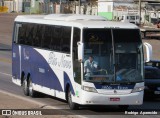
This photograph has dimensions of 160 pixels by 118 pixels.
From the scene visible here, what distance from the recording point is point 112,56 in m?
18.3

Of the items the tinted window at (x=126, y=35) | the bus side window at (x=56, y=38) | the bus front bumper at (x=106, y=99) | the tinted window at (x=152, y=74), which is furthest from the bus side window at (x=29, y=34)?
the bus front bumper at (x=106, y=99)

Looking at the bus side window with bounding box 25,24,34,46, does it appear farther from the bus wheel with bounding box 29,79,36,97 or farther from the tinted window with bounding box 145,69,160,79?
the tinted window with bounding box 145,69,160,79

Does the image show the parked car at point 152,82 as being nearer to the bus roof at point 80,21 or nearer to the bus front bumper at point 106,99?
the bus roof at point 80,21

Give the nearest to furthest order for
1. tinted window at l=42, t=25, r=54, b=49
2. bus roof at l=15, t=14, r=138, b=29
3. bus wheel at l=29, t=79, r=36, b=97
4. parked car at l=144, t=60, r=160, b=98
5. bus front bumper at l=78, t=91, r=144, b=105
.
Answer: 1. bus front bumper at l=78, t=91, r=144, b=105
2. bus roof at l=15, t=14, r=138, b=29
3. tinted window at l=42, t=25, r=54, b=49
4. parked car at l=144, t=60, r=160, b=98
5. bus wheel at l=29, t=79, r=36, b=97

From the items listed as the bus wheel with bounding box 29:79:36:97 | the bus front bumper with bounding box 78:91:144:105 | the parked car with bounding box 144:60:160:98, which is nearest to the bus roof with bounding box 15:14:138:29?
the bus front bumper with bounding box 78:91:144:105

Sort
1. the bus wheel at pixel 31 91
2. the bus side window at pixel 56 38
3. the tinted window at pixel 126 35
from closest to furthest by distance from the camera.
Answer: the tinted window at pixel 126 35
the bus side window at pixel 56 38
the bus wheel at pixel 31 91

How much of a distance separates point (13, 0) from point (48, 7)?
2165cm

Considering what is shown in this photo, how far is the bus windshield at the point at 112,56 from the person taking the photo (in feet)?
59.6

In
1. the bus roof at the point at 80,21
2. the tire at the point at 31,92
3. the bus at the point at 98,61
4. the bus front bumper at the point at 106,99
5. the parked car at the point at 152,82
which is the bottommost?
the tire at the point at 31,92

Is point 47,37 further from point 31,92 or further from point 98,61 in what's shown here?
point 98,61

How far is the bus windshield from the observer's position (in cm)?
1816

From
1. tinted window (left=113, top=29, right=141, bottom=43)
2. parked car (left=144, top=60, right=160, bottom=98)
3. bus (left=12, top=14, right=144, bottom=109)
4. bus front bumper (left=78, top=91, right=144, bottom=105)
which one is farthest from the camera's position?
parked car (left=144, top=60, right=160, bottom=98)

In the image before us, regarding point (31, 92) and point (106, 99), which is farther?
point (31, 92)

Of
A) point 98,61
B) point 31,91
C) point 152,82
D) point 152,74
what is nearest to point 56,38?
point 98,61
